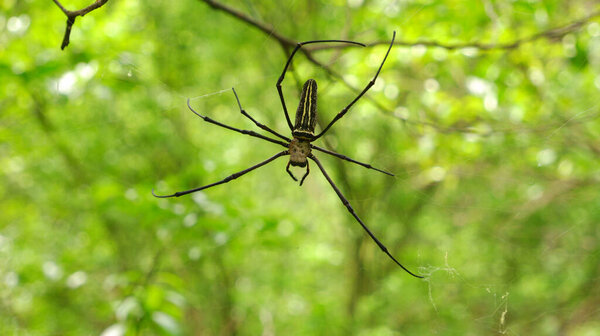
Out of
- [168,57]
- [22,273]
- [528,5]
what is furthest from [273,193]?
[528,5]

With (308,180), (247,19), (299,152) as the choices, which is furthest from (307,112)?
(308,180)

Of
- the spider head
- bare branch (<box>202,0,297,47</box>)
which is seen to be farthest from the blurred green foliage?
the spider head

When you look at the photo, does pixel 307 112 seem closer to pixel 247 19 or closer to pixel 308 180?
pixel 247 19

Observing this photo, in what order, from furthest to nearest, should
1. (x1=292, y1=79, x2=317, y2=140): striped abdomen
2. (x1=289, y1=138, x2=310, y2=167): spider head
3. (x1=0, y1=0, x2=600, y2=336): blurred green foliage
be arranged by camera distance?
1. (x1=0, y1=0, x2=600, y2=336): blurred green foliage
2. (x1=289, y1=138, x2=310, y2=167): spider head
3. (x1=292, y1=79, x2=317, y2=140): striped abdomen

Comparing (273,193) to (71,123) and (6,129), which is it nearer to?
(71,123)

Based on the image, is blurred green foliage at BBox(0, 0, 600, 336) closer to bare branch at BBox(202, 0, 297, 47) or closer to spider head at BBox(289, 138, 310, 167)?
bare branch at BBox(202, 0, 297, 47)

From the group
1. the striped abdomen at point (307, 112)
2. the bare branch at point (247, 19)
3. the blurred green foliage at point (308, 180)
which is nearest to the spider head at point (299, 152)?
the striped abdomen at point (307, 112)
